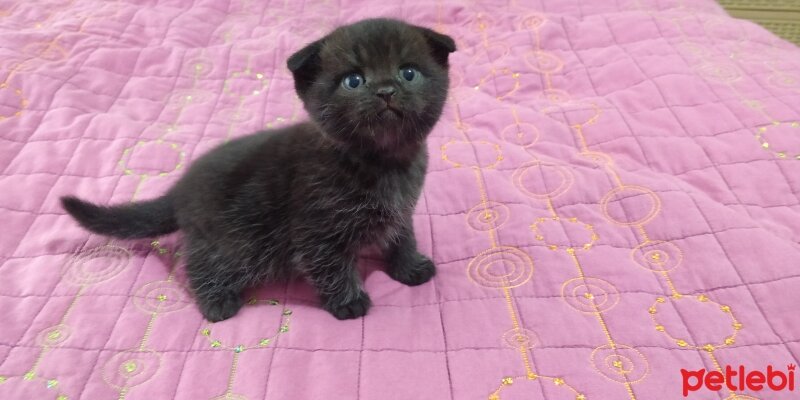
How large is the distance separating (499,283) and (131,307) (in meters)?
0.73

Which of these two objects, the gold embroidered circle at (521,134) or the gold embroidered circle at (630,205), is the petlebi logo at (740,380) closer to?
the gold embroidered circle at (630,205)

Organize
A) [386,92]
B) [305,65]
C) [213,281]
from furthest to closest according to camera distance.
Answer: [213,281]
[305,65]
[386,92]

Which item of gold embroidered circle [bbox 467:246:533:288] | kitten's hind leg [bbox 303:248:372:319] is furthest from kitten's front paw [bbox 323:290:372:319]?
gold embroidered circle [bbox 467:246:533:288]

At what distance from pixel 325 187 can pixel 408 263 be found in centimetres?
26

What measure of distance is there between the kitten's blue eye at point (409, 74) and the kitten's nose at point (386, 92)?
0.07m

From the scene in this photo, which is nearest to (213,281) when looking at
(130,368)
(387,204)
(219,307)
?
(219,307)

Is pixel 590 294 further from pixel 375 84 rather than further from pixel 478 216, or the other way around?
Result: pixel 375 84

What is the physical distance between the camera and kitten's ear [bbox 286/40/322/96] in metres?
0.92

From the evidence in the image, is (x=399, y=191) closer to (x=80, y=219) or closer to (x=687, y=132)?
(x=80, y=219)

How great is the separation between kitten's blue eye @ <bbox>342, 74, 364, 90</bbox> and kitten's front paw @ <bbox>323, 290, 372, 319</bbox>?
41 centimetres

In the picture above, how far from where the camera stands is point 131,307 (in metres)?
1.03

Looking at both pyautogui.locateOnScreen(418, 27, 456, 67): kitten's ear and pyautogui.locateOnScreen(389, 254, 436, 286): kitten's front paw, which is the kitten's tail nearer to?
pyautogui.locateOnScreen(389, 254, 436, 286): kitten's front paw

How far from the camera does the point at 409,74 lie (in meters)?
0.91

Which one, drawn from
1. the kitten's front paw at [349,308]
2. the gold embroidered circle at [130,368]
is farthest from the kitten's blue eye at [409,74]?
the gold embroidered circle at [130,368]
